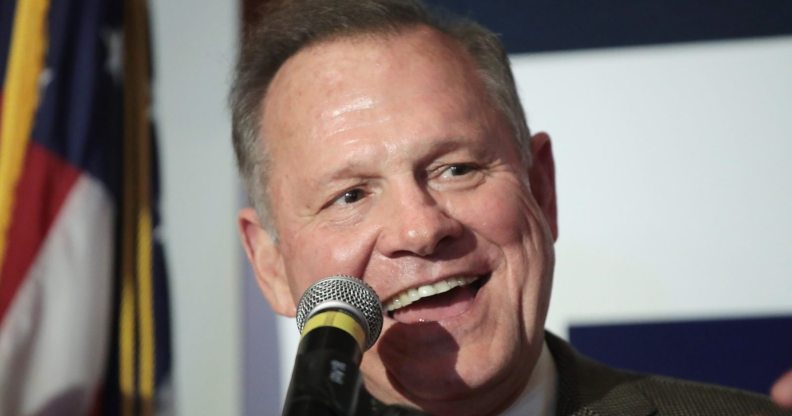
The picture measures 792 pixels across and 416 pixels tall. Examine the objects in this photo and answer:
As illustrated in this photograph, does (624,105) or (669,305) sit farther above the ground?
(624,105)

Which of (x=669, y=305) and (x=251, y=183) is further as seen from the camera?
(x=669, y=305)

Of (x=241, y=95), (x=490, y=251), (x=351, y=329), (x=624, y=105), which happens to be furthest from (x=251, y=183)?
(x=624, y=105)

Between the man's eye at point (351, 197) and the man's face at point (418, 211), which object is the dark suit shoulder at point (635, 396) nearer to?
the man's face at point (418, 211)

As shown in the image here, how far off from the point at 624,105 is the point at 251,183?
1.14 meters

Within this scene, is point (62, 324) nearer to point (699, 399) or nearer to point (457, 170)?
point (457, 170)

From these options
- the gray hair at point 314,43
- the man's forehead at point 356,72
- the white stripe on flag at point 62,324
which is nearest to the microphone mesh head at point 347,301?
the man's forehead at point 356,72

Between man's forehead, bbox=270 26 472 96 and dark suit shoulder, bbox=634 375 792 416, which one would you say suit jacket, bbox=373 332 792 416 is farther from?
man's forehead, bbox=270 26 472 96

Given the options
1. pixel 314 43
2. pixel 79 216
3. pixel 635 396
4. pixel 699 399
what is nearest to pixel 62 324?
pixel 79 216

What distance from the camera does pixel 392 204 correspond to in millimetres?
1712

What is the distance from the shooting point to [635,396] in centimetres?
193

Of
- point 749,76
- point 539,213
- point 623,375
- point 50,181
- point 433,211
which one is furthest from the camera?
point 749,76

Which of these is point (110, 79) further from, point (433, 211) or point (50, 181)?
point (433, 211)

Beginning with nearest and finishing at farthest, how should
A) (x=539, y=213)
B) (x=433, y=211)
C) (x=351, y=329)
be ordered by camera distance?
1. (x=351, y=329)
2. (x=433, y=211)
3. (x=539, y=213)

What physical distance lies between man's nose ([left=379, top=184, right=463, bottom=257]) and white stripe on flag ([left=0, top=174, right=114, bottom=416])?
3.52ft
